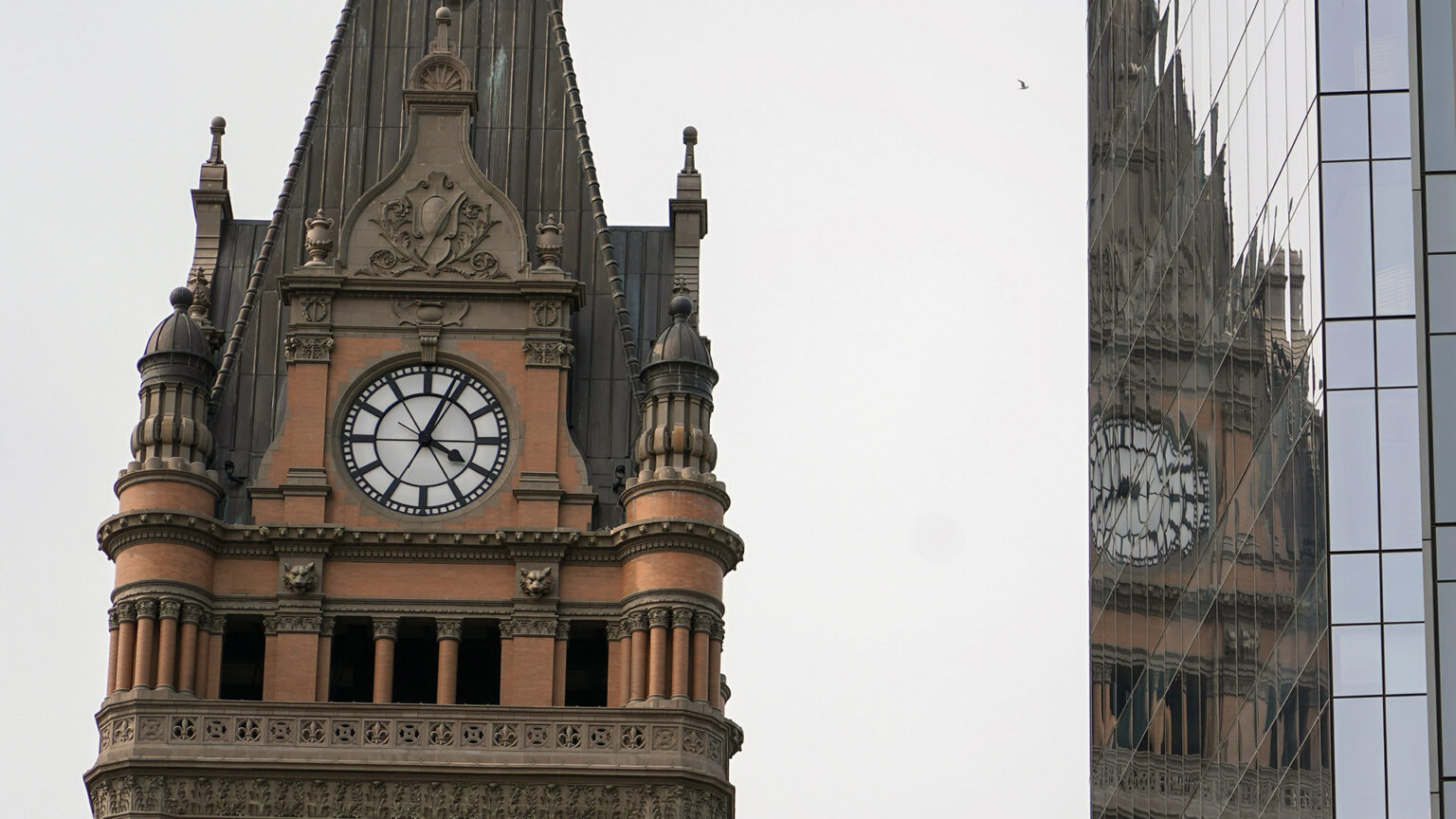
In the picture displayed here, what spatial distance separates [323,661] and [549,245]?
11.4 m

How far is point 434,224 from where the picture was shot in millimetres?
96062

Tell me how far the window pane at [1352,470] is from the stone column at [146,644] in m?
36.4

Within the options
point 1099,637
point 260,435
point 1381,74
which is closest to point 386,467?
point 260,435

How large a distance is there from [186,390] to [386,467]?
4.74 m

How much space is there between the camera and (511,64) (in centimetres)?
10162

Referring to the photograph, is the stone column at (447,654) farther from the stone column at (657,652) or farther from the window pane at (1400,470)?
the window pane at (1400,470)

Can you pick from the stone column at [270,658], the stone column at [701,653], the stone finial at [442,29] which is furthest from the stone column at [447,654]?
the stone finial at [442,29]

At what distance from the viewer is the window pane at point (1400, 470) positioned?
58.8 meters

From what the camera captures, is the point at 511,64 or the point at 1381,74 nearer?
the point at 1381,74

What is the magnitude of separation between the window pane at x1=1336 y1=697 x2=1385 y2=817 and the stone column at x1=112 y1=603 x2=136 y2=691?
37.7 m

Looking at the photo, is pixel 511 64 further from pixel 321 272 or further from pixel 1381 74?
pixel 1381 74

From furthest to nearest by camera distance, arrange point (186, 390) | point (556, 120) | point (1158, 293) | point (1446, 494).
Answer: point (556, 120), point (186, 390), point (1158, 293), point (1446, 494)

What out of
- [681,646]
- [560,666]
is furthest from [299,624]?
[681,646]

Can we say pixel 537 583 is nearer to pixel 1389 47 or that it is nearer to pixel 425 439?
pixel 425 439
